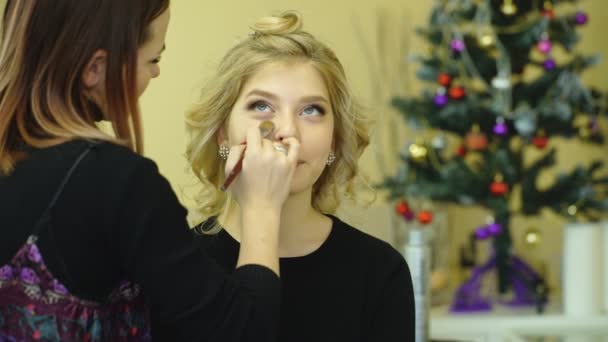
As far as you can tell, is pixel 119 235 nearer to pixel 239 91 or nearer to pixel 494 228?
pixel 239 91

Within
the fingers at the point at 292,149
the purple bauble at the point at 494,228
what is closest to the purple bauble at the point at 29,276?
the fingers at the point at 292,149

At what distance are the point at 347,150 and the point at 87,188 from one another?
602 millimetres

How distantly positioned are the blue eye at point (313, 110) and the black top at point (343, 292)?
19cm

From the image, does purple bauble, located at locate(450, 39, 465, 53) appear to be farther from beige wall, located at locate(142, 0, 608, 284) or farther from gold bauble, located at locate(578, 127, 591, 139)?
gold bauble, located at locate(578, 127, 591, 139)

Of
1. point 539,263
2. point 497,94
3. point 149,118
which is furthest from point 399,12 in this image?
point 149,118

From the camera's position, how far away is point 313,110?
128cm

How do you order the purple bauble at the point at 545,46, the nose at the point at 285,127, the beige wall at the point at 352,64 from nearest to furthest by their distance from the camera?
1. the nose at the point at 285,127
2. the beige wall at the point at 352,64
3. the purple bauble at the point at 545,46

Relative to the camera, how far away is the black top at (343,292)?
4.09ft

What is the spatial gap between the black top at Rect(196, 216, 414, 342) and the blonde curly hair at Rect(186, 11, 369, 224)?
14 cm

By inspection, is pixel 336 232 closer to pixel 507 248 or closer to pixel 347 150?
pixel 347 150

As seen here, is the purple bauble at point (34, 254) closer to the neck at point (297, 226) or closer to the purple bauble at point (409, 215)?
the neck at point (297, 226)

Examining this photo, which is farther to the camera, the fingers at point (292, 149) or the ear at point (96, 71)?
the fingers at point (292, 149)

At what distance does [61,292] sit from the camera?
2.93 feet

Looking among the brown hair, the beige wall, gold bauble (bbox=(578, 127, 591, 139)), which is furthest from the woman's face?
gold bauble (bbox=(578, 127, 591, 139))
